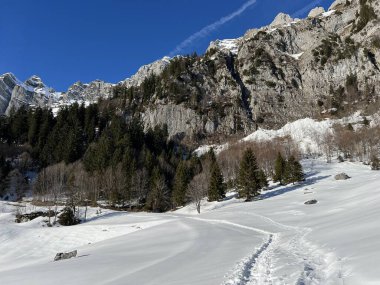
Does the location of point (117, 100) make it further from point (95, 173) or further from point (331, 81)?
point (331, 81)

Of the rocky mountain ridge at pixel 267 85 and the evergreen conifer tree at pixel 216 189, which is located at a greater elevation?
the rocky mountain ridge at pixel 267 85

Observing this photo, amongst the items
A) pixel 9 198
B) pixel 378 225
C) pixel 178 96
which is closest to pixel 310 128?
pixel 178 96

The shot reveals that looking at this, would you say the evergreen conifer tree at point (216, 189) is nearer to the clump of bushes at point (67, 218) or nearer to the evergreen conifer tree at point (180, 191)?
the evergreen conifer tree at point (180, 191)

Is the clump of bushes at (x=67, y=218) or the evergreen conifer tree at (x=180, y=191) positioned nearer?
the clump of bushes at (x=67, y=218)

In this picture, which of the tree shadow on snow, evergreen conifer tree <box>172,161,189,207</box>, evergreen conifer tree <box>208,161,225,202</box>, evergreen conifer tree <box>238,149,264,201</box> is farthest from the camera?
evergreen conifer tree <box>172,161,189,207</box>

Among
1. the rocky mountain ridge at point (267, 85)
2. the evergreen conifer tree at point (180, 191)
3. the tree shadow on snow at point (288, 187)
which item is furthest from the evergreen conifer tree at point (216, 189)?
the rocky mountain ridge at point (267, 85)

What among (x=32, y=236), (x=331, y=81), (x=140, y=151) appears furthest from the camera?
(x=331, y=81)

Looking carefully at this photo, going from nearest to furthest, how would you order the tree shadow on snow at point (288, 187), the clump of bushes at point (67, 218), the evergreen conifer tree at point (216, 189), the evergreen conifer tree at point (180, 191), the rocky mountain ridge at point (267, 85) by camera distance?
the clump of bushes at point (67, 218) < the tree shadow on snow at point (288, 187) < the evergreen conifer tree at point (216, 189) < the evergreen conifer tree at point (180, 191) < the rocky mountain ridge at point (267, 85)

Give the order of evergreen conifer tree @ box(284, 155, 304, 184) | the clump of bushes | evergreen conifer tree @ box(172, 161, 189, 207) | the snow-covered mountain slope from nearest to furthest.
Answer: the clump of bushes → evergreen conifer tree @ box(284, 155, 304, 184) → evergreen conifer tree @ box(172, 161, 189, 207) → the snow-covered mountain slope

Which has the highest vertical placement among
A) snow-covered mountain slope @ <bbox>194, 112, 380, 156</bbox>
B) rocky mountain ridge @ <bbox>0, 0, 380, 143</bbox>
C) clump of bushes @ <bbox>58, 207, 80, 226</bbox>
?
rocky mountain ridge @ <bbox>0, 0, 380, 143</bbox>

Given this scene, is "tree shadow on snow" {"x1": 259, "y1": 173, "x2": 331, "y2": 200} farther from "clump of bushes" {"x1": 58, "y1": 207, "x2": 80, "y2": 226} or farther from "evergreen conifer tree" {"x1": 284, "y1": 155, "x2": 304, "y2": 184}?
"clump of bushes" {"x1": 58, "y1": 207, "x2": 80, "y2": 226}

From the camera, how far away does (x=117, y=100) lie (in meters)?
185

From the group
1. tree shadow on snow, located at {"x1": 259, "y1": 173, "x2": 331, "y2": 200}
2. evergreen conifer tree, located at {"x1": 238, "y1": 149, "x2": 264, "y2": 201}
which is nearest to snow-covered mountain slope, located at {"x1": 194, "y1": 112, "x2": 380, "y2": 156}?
tree shadow on snow, located at {"x1": 259, "y1": 173, "x2": 331, "y2": 200}

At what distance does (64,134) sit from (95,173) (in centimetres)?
3401
